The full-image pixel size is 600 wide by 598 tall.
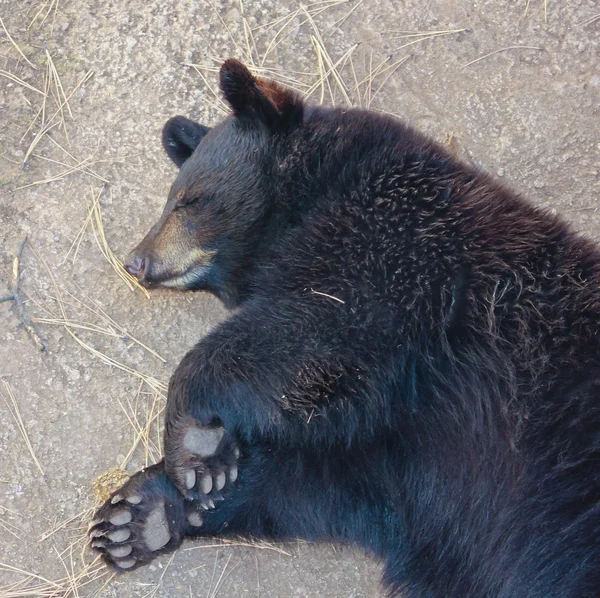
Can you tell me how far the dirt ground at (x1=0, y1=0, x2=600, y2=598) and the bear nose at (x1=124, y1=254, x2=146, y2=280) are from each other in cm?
52

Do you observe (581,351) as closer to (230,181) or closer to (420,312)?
(420,312)

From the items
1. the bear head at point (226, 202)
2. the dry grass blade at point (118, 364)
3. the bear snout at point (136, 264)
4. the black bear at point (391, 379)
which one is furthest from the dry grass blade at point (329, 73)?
the dry grass blade at point (118, 364)

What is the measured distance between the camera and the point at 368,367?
2965 mm

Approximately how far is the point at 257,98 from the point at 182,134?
716 mm

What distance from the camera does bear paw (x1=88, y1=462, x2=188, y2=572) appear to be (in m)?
3.22

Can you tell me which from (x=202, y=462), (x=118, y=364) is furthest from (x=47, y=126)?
(x=202, y=462)

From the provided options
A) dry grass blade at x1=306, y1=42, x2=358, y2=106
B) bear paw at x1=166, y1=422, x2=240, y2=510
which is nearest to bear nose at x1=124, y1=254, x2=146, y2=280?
bear paw at x1=166, y1=422, x2=240, y2=510

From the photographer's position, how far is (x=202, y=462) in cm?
312

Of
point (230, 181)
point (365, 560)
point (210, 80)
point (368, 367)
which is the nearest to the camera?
point (368, 367)

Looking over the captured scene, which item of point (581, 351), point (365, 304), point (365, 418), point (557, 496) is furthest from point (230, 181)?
point (557, 496)

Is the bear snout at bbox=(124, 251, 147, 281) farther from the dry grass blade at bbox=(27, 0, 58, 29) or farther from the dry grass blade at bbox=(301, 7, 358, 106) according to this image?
the dry grass blade at bbox=(27, 0, 58, 29)

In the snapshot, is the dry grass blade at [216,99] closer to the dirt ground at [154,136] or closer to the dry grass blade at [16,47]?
the dirt ground at [154,136]

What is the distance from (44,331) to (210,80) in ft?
6.34

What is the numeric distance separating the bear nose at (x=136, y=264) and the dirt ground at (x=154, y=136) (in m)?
0.52
